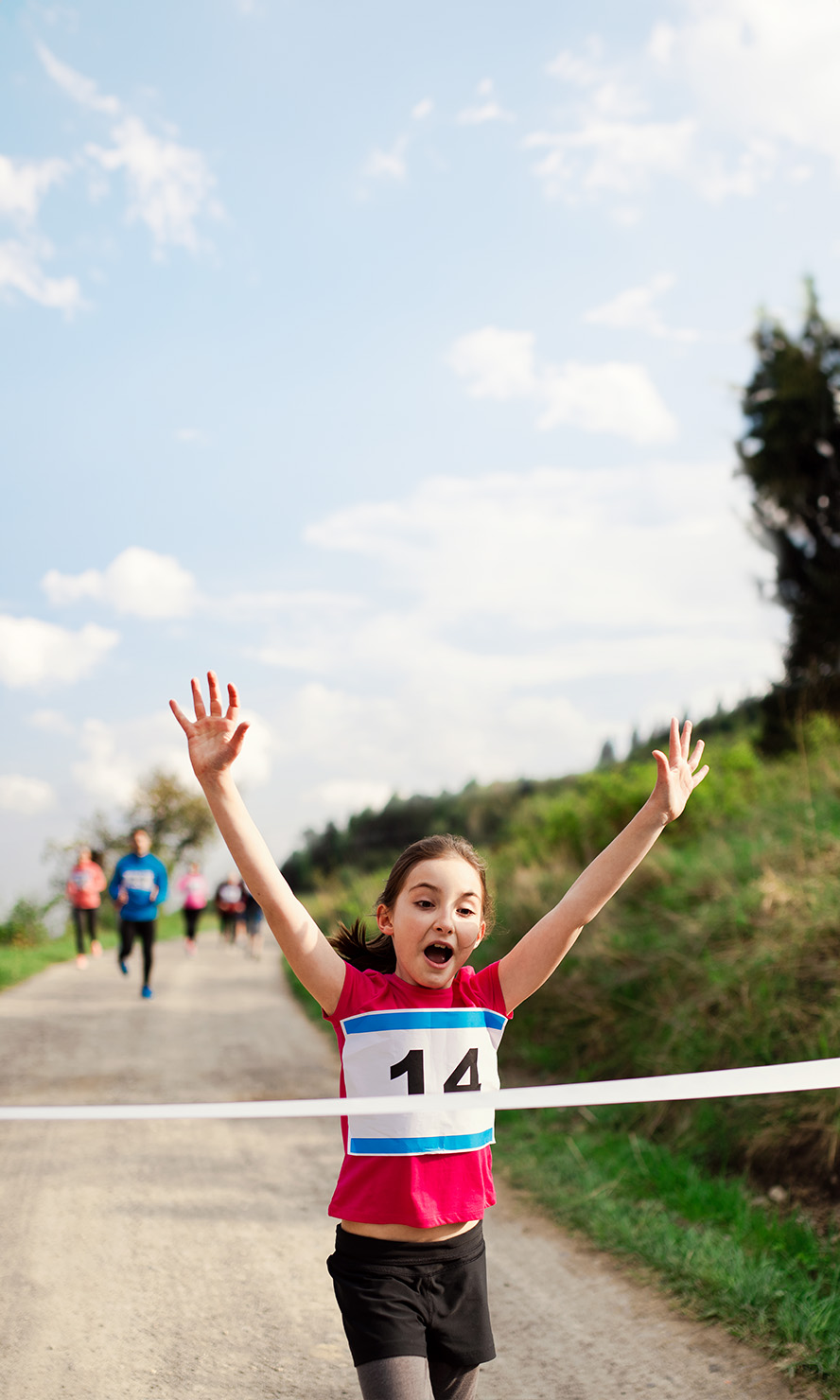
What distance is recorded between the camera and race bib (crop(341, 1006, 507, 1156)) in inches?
92.2

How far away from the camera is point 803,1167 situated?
5.42 metres

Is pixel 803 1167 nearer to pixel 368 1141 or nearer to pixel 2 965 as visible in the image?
pixel 368 1141

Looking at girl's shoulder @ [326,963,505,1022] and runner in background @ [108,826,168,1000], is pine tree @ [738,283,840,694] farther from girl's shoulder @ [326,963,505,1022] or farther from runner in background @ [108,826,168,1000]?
girl's shoulder @ [326,963,505,1022]

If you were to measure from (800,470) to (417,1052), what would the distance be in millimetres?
18982

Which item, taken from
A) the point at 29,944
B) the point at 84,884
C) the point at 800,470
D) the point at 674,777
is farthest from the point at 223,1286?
the point at 29,944

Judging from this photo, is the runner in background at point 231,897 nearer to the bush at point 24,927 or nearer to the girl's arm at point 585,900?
the bush at point 24,927

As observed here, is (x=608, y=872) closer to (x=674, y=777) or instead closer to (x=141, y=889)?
(x=674, y=777)

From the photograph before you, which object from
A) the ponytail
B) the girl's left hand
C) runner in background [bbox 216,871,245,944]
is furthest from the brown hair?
runner in background [bbox 216,871,245,944]

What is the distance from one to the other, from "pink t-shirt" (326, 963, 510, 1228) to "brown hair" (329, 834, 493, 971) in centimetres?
15

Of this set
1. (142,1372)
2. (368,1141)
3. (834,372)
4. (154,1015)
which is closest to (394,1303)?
(368,1141)

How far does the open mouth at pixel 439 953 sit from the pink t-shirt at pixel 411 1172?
10cm

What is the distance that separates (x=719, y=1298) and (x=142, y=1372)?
2220mm

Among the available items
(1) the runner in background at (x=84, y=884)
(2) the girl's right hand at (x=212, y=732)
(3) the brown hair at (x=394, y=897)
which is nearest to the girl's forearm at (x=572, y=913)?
(3) the brown hair at (x=394, y=897)

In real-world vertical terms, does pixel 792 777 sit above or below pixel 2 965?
above
